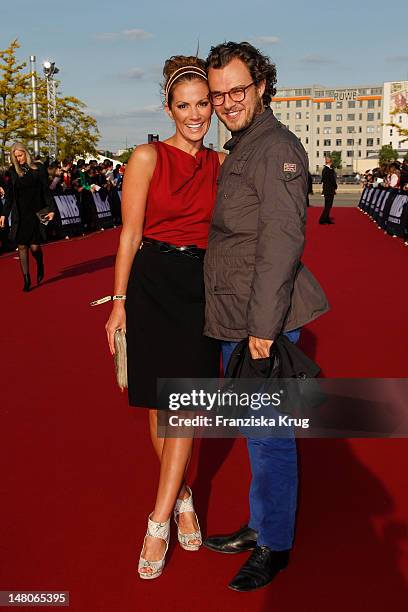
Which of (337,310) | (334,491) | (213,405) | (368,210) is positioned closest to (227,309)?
(213,405)

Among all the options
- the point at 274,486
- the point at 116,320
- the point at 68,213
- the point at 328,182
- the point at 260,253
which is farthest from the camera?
the point at 328,182

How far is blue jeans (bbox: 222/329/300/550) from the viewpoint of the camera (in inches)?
103

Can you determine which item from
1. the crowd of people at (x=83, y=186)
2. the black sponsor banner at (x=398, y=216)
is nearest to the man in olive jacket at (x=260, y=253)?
the black sponsor banner at (x=398, y=216)

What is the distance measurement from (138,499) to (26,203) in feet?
21.6

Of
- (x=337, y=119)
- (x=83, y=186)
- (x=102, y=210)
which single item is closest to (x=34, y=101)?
(x=102, y=210)

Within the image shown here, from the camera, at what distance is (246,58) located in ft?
8.09

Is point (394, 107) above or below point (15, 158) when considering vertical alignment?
above

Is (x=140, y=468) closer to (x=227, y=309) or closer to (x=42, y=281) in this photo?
(x=227, y=309)

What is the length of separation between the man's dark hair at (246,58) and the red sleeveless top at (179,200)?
40 cm

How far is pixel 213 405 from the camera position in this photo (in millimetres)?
2814

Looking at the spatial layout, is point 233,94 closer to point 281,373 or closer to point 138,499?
point 281,373

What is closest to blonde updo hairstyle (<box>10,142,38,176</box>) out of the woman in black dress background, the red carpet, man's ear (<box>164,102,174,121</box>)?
the woman in black dress background

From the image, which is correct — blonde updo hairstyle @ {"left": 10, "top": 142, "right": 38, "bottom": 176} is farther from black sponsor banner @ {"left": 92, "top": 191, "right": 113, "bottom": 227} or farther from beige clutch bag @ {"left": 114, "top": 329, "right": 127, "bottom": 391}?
black sponsor banner @ {"left": 92, "top": 191, "right": 113, "bottom": 227}

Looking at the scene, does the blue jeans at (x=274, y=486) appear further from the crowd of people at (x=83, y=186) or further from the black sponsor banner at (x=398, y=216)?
the crowd of people at (x=83, y=186)
